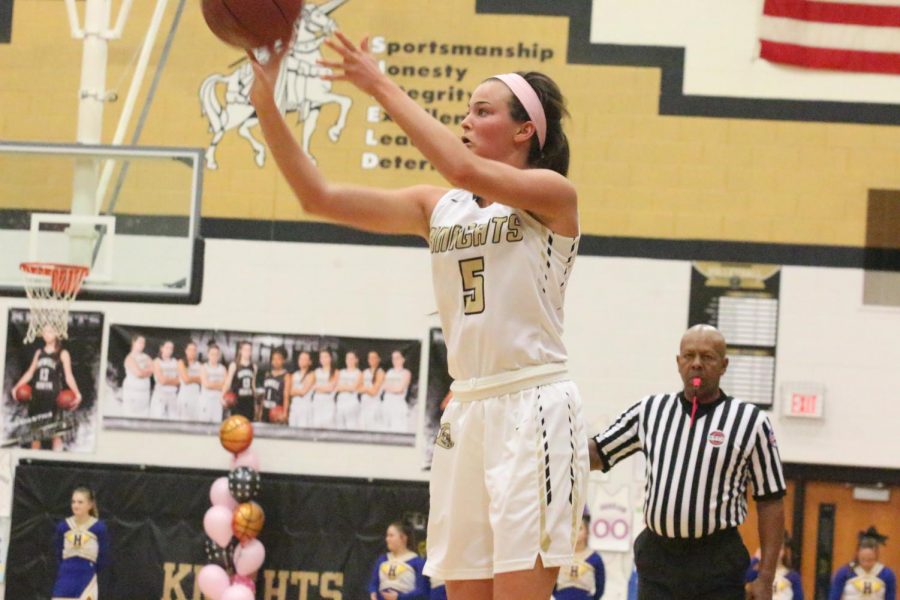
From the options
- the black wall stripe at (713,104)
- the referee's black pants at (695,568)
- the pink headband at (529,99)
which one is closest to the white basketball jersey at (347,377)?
the black wall stripe at (713,104)

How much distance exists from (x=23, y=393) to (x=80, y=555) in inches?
65.2

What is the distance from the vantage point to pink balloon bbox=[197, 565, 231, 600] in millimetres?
10531

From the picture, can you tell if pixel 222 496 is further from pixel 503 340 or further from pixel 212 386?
pixel 503 340

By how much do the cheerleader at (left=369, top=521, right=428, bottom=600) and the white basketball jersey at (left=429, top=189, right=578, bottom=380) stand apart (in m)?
7.48

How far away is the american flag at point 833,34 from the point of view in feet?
36.5

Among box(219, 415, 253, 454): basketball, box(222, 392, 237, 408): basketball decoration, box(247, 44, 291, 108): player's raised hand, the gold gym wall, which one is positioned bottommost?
box(219, 415, 253, 454): basketball

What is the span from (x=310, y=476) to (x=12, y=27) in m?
5.16

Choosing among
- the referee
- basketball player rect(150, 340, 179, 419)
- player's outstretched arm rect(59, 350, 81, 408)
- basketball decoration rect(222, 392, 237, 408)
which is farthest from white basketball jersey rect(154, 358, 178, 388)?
the referee

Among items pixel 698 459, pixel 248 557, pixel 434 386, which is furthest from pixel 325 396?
pixel 698 459

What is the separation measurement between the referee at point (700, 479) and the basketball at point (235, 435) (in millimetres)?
6123

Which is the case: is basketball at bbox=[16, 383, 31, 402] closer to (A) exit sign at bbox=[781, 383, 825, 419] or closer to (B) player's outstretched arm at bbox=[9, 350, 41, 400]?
(B) player's outstretched arm at bbox=[9, 350, 41, 400]

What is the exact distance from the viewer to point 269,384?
36.8ft

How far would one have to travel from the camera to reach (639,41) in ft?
36.7

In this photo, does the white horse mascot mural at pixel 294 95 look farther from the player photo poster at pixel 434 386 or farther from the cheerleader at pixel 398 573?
the cheerleader at pixel 398 573
